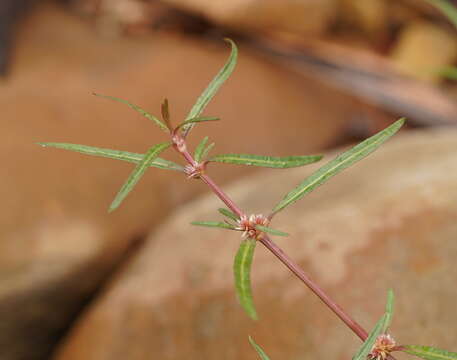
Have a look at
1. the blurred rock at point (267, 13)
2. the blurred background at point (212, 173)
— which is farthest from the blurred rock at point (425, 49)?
the blurred rock at point (267, 13)

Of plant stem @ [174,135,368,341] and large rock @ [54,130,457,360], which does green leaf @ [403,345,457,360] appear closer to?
plant stem @ [174,135,368,341]

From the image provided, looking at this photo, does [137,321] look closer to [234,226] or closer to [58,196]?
[58,196]

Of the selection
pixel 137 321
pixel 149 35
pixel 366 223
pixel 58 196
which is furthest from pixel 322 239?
pixel 149 35

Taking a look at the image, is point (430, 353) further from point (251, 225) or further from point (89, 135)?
point (89, 135)

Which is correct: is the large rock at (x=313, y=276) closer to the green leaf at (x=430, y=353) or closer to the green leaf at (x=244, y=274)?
the green leaf at (x=430, y=353)

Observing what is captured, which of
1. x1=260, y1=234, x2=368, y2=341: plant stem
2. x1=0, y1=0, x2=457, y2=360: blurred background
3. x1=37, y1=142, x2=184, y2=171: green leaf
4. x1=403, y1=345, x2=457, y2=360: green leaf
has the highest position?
x1=0, y1=0, x2=457, y2=360: blurred background

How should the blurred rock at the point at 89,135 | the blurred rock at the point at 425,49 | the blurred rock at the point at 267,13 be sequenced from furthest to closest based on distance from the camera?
the blurred rock at the point at 425,49 → the blurred rock at the point at 267,13 → the blurred rock at the point at 89,135

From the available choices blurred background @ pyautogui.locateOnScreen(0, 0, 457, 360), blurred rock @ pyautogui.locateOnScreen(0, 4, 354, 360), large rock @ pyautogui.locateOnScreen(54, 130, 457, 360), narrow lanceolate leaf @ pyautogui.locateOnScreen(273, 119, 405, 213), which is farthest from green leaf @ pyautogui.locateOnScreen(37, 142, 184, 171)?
blurred rock @ pyautogui.locateOnScreen(0, 4, 354, 360)
